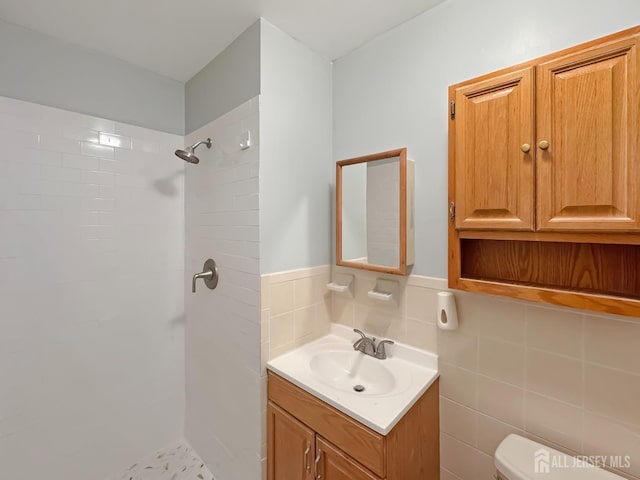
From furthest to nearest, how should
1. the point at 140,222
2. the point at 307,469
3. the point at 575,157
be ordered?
the point at 140,222, the point at 307,469, the point at 575,157

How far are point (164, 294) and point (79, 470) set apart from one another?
1002 millimetres

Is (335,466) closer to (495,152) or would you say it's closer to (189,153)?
(495,152)

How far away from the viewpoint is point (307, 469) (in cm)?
117

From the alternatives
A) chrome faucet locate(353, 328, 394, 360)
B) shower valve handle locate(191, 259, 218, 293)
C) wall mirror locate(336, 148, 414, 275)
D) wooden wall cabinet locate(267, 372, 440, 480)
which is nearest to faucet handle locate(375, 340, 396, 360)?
chrome faucet locate(353, 328, 394, 360)

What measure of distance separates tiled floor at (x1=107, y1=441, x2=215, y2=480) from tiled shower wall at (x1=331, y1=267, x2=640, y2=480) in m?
1.41

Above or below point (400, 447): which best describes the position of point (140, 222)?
above

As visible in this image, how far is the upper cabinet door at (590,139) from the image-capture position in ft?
2.37

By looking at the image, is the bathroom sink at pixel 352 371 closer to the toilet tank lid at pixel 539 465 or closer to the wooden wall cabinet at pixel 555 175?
the toilet tank lid at pixel 539 465

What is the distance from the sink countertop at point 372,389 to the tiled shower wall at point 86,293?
3.30ft

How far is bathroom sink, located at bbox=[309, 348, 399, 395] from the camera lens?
1.30 meters

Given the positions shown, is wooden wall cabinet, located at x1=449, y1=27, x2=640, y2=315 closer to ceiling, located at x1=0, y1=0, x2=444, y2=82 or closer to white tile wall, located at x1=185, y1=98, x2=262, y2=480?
ceiling, located at x1=0, y1=0, x2=444, y2=82

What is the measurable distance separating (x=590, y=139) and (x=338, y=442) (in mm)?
1252

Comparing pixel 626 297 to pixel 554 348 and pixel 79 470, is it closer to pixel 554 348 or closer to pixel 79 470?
pixel 554 348

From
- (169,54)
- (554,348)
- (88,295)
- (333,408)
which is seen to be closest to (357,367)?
(333,408)
